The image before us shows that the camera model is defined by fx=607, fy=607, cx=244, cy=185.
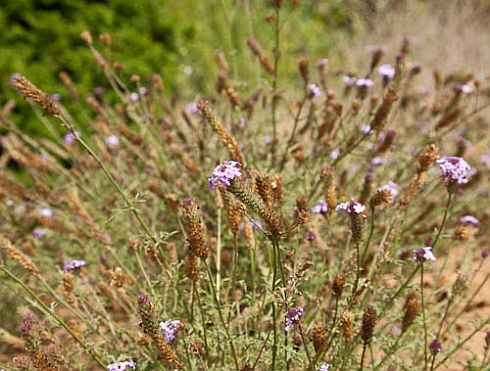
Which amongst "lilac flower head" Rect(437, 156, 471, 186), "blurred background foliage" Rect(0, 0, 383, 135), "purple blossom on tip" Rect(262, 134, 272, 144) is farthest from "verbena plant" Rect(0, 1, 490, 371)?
"blurred background foliage" Rect(0, 0, 383, 135)

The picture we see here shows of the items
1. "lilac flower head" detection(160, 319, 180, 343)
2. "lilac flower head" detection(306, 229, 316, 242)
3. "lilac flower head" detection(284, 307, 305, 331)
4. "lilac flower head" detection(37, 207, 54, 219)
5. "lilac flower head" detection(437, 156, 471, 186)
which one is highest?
"lilac flower head" detection(37, 207, 54, 219)

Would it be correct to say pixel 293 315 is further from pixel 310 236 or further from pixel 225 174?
pixel 310 236

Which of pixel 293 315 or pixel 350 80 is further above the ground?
pixel 350 80

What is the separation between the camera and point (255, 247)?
232 centimetres

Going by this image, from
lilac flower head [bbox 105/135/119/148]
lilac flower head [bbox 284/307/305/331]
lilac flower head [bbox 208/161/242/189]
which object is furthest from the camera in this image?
lilac flower head [bbox 105/135/119/148]

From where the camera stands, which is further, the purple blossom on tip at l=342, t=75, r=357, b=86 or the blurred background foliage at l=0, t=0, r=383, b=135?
the blurred background foliage at l=0, t=0, r=383, b=135

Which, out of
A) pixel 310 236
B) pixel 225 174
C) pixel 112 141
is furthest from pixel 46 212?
pixel 225 174

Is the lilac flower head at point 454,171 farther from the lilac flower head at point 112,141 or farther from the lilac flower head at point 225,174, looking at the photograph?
the lilac flower head at point 112,141

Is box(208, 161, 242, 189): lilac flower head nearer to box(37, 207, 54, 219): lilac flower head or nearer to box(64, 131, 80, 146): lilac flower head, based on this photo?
box(64, 131, 80, 146): lilac flower head

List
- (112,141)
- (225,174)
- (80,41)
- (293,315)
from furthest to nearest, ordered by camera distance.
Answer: (80,41) → (112,141) → (293,315) → (225,174)

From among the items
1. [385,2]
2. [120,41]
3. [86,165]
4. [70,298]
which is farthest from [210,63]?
[70,298]

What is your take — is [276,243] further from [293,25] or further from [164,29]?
[293,25]

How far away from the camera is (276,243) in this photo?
60.9 inches

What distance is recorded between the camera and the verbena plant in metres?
1.75
